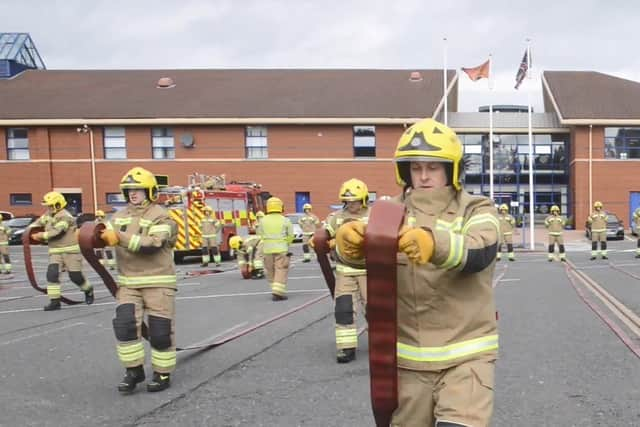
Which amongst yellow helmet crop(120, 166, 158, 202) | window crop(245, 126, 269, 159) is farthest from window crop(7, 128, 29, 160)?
yellow helmet crop(120, 166, 158, 202)

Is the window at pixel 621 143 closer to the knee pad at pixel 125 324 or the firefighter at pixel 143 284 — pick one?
the firefighter at pixel 143 284

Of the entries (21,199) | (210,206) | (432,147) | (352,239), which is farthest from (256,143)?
(352,239)

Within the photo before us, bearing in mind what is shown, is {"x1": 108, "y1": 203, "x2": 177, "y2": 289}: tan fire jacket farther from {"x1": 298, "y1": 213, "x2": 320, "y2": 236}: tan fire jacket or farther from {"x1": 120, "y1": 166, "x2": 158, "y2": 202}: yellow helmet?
{"x1": 298, "y1": 213, "x2": 320, "y2": 236}: tan fire jacket

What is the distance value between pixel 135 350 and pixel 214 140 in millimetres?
30116

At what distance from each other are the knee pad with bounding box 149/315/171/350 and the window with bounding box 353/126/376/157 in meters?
29.9

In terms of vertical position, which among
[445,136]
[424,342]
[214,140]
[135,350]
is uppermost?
[214,140]

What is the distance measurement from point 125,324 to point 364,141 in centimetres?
3027

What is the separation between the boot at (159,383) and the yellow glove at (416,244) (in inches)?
155

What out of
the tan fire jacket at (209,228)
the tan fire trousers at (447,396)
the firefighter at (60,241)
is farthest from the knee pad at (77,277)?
the tan fire trousers at (447,396)

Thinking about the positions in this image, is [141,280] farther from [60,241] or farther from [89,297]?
[89,297]

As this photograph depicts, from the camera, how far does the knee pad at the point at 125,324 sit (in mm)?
5449

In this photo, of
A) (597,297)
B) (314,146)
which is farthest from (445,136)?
(314,146)

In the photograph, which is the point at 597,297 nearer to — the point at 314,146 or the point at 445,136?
the point at 445,136

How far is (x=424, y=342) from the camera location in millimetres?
2744
